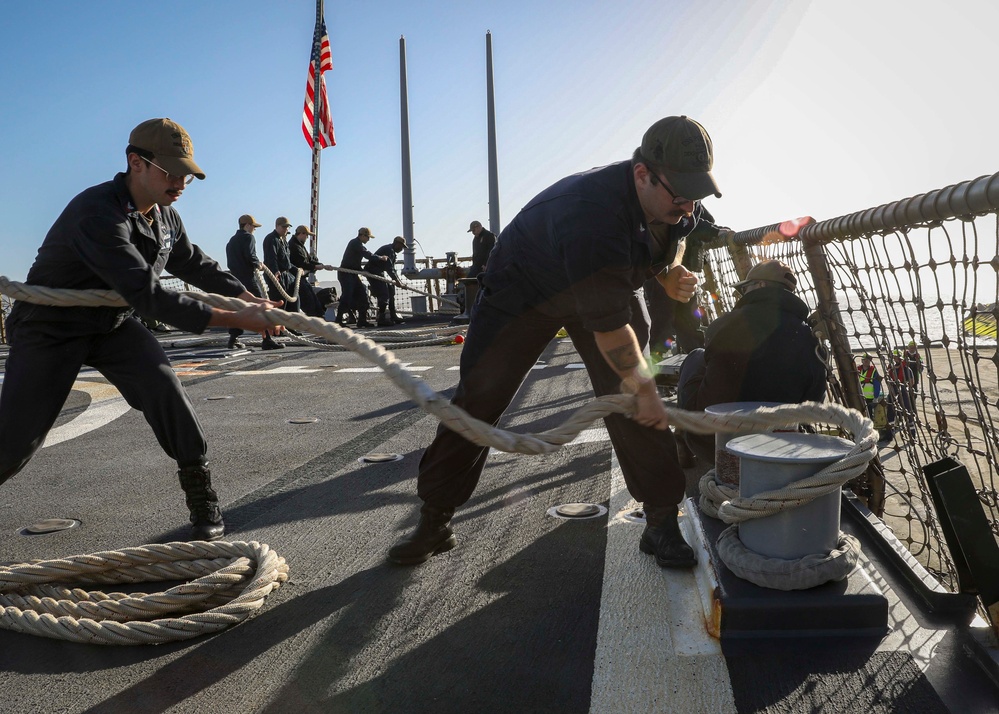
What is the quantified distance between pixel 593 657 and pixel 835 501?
87 centimetres

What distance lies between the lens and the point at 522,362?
9.79ft

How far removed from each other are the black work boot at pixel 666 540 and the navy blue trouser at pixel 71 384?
6.53ft

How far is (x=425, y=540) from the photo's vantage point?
3.03 m

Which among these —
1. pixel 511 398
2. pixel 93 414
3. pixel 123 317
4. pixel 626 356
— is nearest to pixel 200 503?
pixel 123 317

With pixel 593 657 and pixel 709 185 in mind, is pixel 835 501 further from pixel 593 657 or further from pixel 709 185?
pixel 709 185

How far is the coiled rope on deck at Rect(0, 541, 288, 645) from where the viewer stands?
2.42 m

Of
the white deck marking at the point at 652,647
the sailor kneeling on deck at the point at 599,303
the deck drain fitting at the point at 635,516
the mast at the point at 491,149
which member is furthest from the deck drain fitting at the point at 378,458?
the mast at the point at 491,149

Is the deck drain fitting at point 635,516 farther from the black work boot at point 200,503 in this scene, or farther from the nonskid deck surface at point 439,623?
the black work boot at point 200,503

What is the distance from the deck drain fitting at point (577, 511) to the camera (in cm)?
351

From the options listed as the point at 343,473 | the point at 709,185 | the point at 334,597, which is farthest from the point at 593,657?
the point at 343,473

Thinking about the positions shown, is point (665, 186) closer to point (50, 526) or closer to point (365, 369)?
point (50, 526)

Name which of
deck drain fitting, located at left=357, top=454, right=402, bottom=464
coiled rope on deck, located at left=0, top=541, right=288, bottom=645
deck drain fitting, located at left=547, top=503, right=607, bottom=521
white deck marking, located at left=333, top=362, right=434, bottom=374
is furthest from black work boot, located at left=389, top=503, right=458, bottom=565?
white deck marking, located at left=333, top=362, right=434, bottom=374

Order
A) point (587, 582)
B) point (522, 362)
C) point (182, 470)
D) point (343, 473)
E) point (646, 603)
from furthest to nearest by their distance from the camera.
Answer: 1. point (343, 473)
2. point (182, 470)
3. point (522, 362)
4. point (587, 582)
5. point (646, 603)

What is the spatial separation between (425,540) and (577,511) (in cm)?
84
